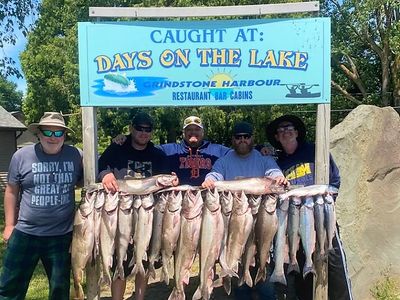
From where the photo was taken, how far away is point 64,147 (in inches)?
169

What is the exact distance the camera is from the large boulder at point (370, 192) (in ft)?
17.5

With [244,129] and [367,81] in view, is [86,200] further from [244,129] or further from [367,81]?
[367,81]

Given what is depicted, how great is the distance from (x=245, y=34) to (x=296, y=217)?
153 centimetres

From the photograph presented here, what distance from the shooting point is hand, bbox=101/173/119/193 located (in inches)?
157

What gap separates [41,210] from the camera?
4078 mm

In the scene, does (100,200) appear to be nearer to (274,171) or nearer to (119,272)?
(119,272)

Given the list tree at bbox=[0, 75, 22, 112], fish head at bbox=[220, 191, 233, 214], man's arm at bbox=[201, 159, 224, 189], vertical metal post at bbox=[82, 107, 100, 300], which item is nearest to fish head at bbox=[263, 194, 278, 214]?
fish head at bbox=[220, 191, 233, 214]

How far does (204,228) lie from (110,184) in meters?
0.82

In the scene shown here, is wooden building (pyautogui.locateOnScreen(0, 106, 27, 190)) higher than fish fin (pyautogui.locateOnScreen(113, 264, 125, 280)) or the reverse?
higher

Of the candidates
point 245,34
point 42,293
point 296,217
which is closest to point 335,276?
point 296,217

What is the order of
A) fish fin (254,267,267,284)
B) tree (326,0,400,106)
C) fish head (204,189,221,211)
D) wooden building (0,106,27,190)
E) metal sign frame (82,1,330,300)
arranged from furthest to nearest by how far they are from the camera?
wooden building (0,106,27,190) → tree (326,0,400,106) → metal sign frame (82,1,330,300) → fish fin (254,267,267,284) → fish head (204,189,221,211)

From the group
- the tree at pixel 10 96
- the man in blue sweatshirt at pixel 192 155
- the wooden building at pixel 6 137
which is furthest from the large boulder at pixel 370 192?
the tree at pixel 10 96

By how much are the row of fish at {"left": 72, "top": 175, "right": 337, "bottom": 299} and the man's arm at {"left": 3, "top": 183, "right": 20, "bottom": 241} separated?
0.57 metres

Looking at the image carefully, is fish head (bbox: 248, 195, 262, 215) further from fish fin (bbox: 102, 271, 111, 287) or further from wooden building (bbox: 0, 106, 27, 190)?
wooden building (bbox: 0, 106, 27, 190)
